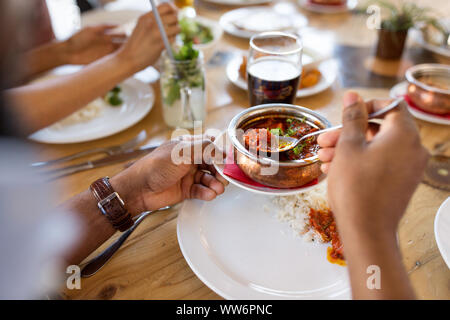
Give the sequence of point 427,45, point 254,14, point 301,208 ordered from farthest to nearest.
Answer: point 254,14 → point 427,45 → point 301,208

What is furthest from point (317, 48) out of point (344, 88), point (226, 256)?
point (226, 256)

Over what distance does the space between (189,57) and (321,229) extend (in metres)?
0.74

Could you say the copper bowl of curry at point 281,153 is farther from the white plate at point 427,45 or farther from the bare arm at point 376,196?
the white plate at point 427,45

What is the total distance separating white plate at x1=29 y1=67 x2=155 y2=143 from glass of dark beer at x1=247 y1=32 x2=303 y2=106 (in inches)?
17.1

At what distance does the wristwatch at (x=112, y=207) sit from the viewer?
914mm

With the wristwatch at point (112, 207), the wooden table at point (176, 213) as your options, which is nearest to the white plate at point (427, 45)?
the wooden table at point (176, 213)

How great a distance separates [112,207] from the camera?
0.91 meters

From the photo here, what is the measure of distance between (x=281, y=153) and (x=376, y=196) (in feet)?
0.97

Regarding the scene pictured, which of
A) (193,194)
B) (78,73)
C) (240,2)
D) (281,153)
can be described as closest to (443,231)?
(281,153)

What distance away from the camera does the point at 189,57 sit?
4.18ft

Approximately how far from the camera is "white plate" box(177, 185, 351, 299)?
0.78 m

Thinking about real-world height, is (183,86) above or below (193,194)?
above

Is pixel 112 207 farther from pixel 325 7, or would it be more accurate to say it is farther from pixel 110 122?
pixel 325 7
